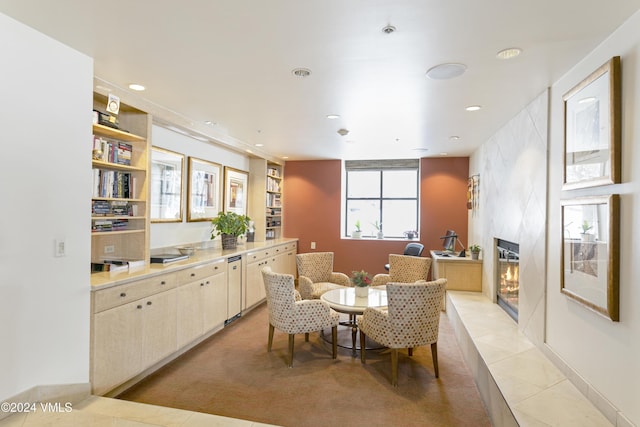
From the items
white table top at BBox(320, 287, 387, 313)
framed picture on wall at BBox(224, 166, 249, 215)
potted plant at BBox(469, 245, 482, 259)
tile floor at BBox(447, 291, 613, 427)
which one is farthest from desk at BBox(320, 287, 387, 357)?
framed picture on wall at BBox(224, 166, 249, 215)

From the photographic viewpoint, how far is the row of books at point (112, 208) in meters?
2.83

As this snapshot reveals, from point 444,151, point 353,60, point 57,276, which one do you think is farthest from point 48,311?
point 444,151

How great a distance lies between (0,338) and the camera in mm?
1934

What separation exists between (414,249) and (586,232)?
375 cm

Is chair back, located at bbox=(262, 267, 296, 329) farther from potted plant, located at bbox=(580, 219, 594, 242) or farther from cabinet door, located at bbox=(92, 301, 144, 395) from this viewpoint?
potted plant, located at bbox=(580, 219, 594, 242)

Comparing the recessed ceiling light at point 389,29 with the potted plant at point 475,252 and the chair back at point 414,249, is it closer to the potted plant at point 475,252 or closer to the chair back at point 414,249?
the potted plant at point 475,252

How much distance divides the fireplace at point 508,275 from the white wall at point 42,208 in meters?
3.85

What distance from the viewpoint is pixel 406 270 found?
4.50 m

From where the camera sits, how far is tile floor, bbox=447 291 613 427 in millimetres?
1981

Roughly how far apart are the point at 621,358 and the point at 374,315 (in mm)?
1659

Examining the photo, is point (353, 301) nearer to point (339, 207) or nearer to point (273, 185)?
point (339, 207)

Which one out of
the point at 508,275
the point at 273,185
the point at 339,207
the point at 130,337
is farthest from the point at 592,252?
the point at 273,185

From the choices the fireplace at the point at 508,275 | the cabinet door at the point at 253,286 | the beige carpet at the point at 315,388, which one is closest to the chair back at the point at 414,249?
the fireplace at the point at 508,275

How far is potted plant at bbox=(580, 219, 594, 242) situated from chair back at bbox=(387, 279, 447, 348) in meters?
1.08
